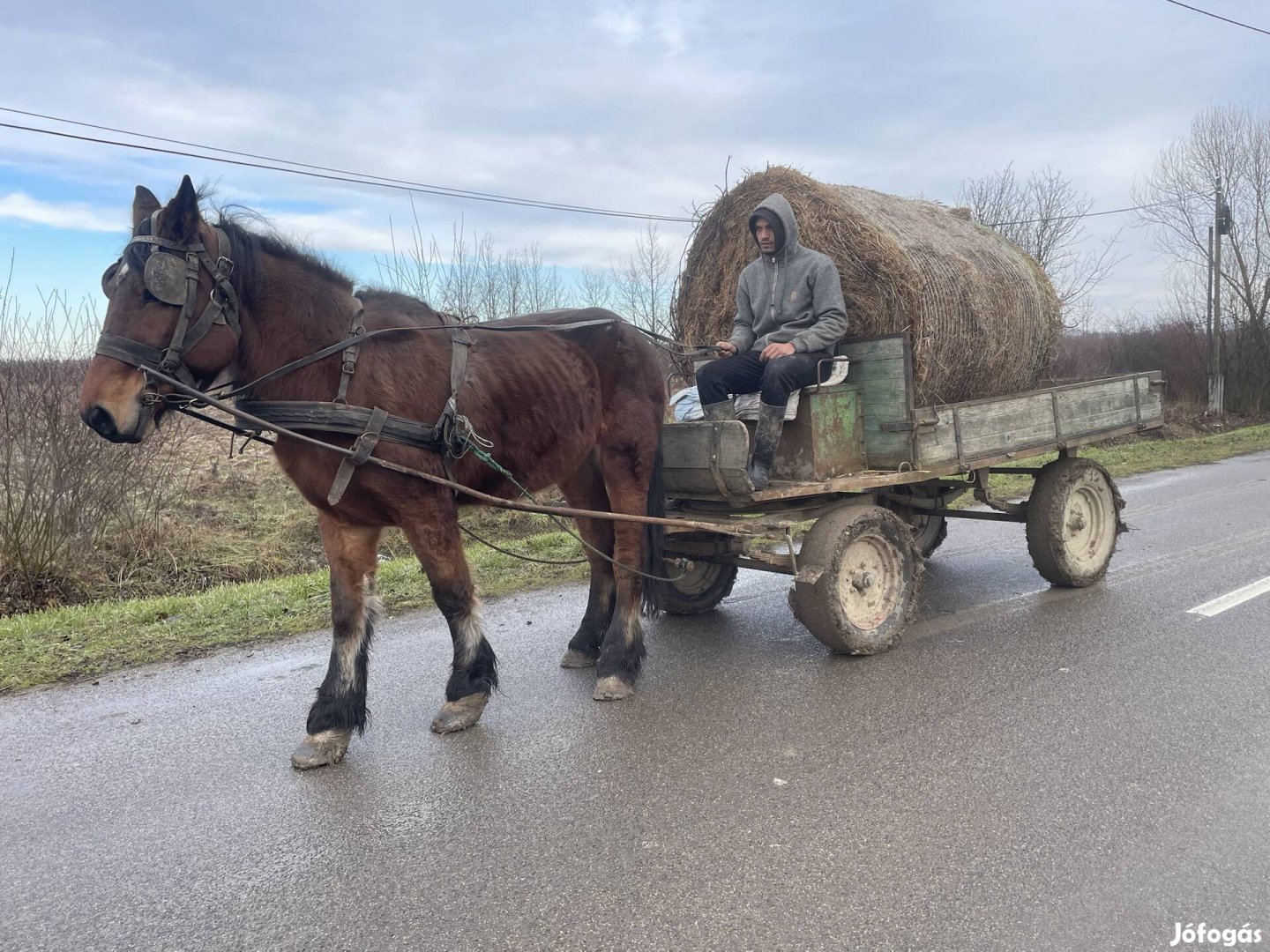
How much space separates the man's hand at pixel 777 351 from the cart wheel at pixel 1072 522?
2217mm

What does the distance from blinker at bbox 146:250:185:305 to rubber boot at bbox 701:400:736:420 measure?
2.88 metres

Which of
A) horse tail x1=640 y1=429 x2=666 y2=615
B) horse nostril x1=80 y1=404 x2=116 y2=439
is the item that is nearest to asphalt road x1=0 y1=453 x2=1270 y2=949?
horse tail x1=640 y1=429 x2=666 y2=615

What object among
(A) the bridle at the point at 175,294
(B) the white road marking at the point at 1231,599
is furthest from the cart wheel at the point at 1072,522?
(A) the bridle at the point at 175,294

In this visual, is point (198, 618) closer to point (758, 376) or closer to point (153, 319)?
point (153, 319)

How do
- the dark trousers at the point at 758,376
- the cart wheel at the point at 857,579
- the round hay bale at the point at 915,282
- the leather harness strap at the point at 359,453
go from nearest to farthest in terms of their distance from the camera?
1. the leather harness strap at the point at 359,453
2. the cart wheel at the point at 857,579
3. the dark trousers at the point at 758,376
4. the round hay bale at the point at 915,282

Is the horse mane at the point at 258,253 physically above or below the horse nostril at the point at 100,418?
above

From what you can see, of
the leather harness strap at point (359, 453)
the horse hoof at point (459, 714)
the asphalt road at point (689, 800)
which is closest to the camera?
the asphalt road at point (689, 800)

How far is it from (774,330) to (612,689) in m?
2.27

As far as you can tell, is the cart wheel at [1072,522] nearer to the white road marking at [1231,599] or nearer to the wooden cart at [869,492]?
the wooden cart at [869,492]

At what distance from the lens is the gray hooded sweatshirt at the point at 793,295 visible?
16.1ft

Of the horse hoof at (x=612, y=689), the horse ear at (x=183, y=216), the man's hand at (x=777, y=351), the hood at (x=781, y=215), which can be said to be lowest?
the horse hoof at (x=612, y=689)

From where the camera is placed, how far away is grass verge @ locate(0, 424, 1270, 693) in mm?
5123

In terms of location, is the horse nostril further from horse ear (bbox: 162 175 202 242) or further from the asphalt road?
the asphalt road

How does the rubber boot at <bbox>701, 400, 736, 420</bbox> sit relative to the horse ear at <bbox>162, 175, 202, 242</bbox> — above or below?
below
